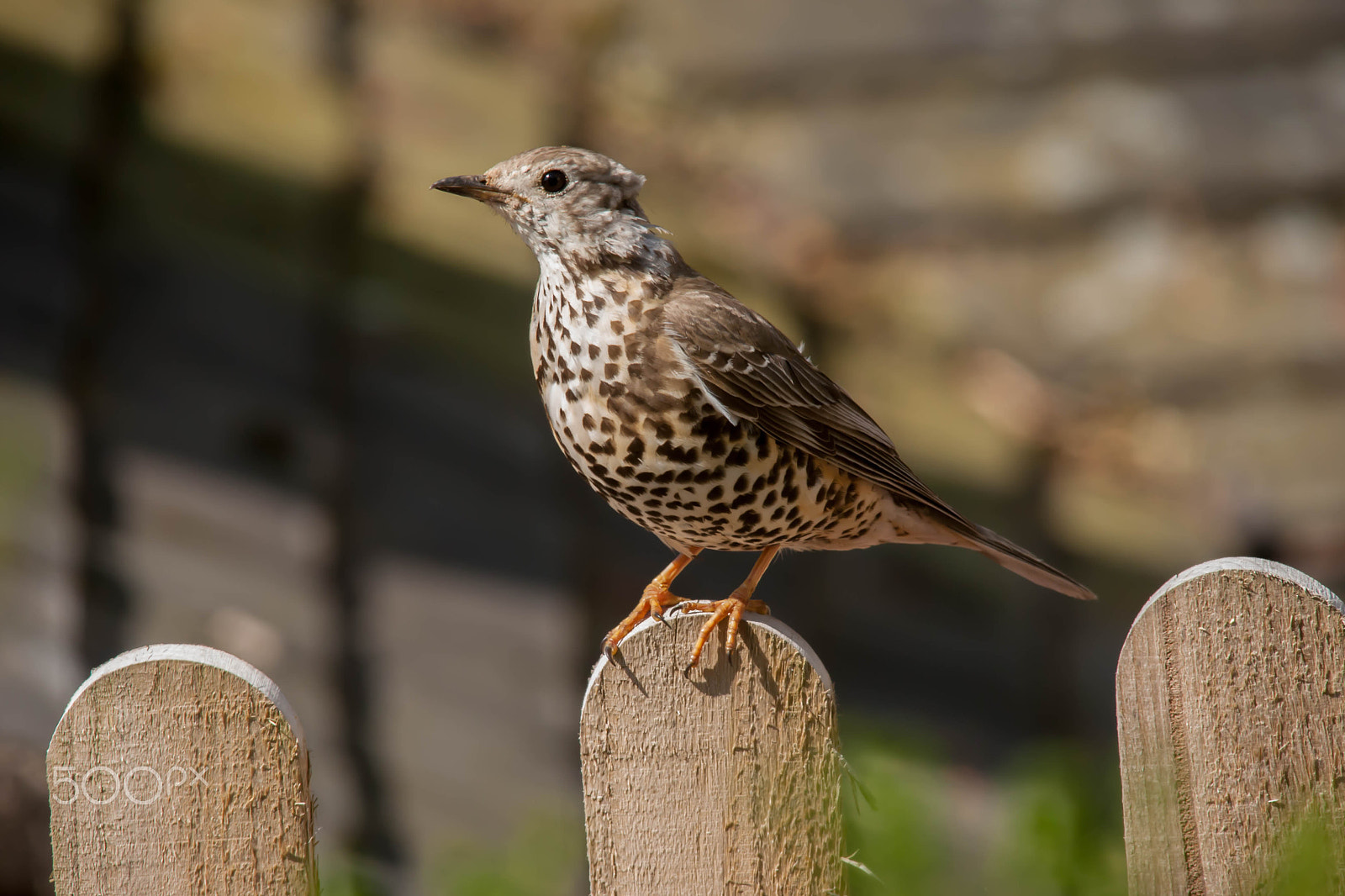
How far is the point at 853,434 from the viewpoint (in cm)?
268

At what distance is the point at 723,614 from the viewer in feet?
6.33

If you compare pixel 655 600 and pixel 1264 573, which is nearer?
pixel 1264 573

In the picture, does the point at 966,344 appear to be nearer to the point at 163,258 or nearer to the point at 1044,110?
the point at 1044,110

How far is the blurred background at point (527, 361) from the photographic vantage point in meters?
3.19

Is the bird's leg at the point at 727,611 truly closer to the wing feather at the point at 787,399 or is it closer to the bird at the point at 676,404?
the bird at the point at 676,404

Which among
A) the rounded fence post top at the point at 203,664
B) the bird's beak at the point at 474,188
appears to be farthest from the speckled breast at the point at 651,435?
the rounded fence post top at the point at 203,664

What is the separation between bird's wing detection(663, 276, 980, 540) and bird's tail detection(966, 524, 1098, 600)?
3cm

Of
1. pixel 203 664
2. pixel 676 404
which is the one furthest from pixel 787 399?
pixel 203 664

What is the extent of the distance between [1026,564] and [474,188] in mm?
1262

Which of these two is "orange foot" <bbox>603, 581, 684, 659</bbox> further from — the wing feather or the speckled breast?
the wing feather

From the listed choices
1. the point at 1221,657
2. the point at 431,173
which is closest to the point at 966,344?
the point at 431,173

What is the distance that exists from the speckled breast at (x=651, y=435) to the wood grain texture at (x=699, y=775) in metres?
0.46

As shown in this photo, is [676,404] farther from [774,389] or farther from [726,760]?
[726,760]

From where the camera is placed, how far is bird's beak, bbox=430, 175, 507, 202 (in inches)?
97.3
